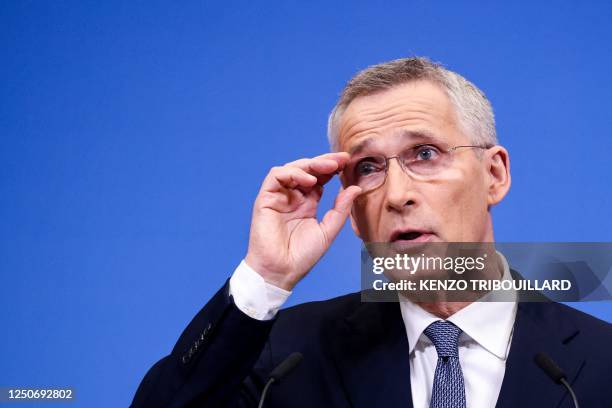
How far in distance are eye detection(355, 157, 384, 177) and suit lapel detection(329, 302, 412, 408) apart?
37 cm

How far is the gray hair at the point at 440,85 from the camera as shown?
200cm

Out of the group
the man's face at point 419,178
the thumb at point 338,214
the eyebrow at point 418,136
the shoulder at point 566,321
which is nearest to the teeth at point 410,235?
the man's face at point 419,178

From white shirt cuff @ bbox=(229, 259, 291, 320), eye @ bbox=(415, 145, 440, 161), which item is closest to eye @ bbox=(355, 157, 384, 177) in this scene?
eye @ bbox=(415, 145, 440, 161)

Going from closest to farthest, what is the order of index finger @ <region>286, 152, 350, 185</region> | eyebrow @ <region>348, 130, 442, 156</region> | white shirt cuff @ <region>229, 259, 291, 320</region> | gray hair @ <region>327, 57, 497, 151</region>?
1. white shirt cuff @ <region>229, 259, 291, 320</region>
2. index finger @ <region>286, 152, 350, 185</region>
3. eyebrow @ <region>348, 130, 442, 156</region>
4. gray hair @ <region>327, 57, 497, 151</region>

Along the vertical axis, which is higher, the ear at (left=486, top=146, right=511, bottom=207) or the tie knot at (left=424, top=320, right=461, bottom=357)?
the ear at (left=486, top=146, right=511, bottom=207)

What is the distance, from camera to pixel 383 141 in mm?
1900

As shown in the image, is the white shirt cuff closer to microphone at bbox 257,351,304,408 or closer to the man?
the man

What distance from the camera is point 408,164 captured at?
74.0 inches

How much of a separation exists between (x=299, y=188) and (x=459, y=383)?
1.99ft

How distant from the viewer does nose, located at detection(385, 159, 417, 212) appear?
1801 millimetres

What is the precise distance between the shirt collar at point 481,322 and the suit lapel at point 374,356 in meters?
0.04

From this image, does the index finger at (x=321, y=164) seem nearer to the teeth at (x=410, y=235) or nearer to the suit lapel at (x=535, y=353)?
the teeth at (x=410, y=235)

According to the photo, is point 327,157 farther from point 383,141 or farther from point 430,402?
point 430,402

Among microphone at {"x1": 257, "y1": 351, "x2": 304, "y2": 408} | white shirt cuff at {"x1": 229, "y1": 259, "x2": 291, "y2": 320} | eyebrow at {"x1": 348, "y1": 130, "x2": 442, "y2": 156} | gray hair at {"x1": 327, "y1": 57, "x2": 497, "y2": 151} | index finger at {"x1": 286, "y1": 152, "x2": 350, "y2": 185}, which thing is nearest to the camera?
microphone at {"x1": 257, "y1": 351, "x2": 304, "y2": 408}
